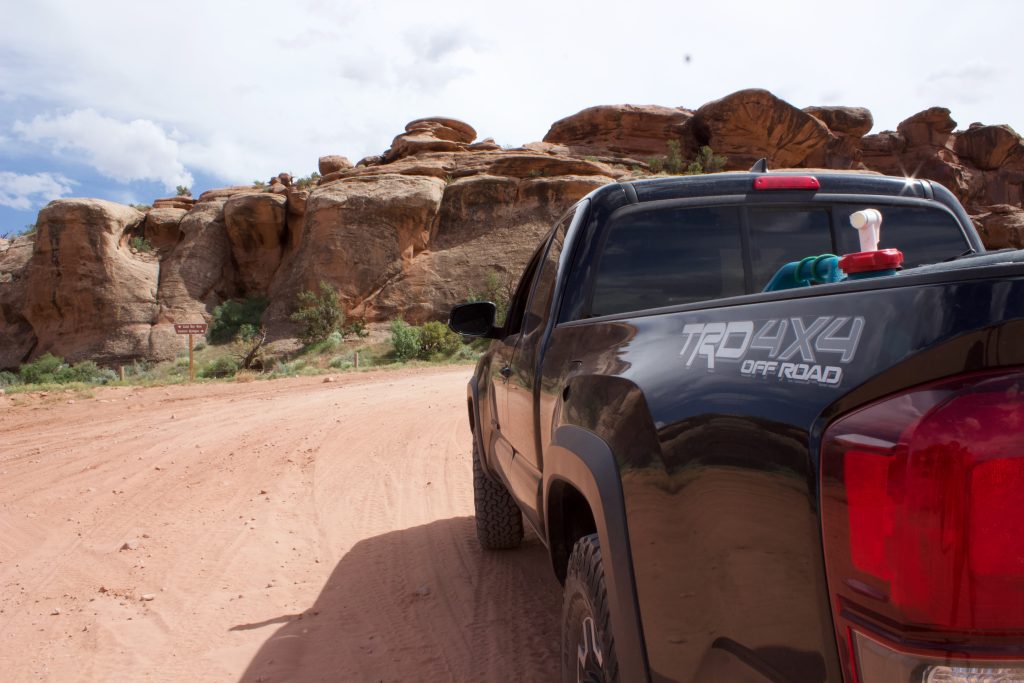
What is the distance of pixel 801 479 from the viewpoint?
4.04 ft

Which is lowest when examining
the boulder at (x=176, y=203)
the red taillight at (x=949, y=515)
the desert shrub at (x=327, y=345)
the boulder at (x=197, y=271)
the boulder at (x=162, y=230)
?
the desert shrub at (x=327, y=345)

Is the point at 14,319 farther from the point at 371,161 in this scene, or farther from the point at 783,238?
the point at 783,238

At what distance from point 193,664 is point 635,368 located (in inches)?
115

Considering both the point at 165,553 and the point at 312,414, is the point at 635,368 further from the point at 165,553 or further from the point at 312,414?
the point at 312,414

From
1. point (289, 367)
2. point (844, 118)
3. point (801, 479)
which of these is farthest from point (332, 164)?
point (801, 479)

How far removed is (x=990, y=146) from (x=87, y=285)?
5634 cm

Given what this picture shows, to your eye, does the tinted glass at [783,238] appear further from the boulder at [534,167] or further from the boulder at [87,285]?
the boulder at [87,285]

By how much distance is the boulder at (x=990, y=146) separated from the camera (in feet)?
170

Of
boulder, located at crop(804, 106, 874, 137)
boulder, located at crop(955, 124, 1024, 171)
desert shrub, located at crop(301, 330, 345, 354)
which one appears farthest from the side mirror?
boulder, located at crop(955, 124, 1024, 171)

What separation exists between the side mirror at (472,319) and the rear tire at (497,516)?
113 cm

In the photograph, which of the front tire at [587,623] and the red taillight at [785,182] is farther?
the red taillight at [785,182]

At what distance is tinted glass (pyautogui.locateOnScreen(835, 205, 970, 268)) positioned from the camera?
9.88 feet

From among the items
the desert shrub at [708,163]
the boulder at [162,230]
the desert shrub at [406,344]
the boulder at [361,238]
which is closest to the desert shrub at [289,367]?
the desert shrub at [406,344]

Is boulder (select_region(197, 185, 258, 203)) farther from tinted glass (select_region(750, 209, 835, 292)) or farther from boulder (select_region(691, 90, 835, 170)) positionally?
tinted glass (select_region(750, 209, 835, 292))
